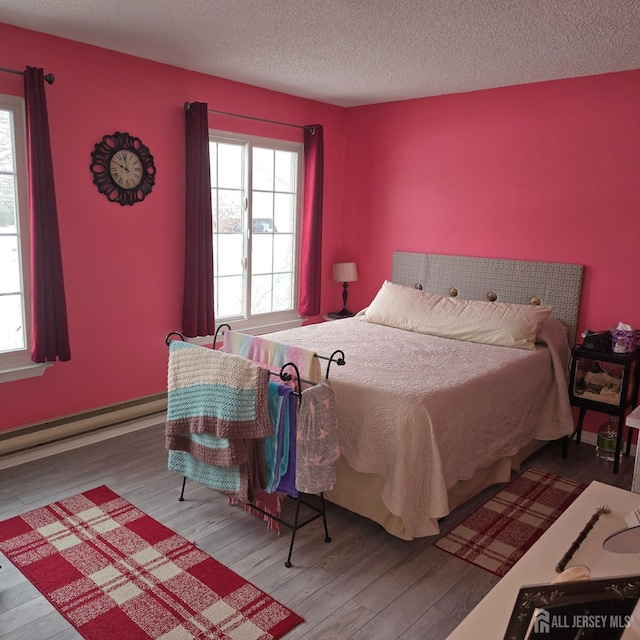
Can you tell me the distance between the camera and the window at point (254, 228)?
439cm

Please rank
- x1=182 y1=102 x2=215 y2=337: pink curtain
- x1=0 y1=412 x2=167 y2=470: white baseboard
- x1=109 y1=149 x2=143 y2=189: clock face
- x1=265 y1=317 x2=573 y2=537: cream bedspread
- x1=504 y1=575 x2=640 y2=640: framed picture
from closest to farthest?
x1=504 y1=575 x2=640 y2=640: framed picture
x1=265 y1=317 x2=573 y2=537: cream bedspread
x1=0 y1=412 x2=167 y2=470: white baseboard
x1=109 y1=149 x2=143 y2=189: clock face
x1=182 y1=102 x2=215 y2=337: pink curtain

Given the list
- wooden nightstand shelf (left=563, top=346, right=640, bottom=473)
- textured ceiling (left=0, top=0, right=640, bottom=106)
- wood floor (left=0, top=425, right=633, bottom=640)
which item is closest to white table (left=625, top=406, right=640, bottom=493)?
wood floor (left=0, top=425, right=633, bottom=640)

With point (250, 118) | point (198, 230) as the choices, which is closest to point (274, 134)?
point (250, 118)

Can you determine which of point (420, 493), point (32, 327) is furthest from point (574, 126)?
point (32, 327)

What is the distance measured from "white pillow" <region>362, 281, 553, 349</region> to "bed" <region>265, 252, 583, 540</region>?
0.02 m

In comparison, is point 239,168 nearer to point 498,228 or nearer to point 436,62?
point 436,62

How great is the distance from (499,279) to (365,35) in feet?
6.54

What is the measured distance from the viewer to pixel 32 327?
3.29m

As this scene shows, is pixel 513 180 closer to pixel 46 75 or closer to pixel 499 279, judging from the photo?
pixel 499 279

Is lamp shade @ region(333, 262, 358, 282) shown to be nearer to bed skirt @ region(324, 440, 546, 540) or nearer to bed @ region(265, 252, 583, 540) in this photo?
bed @ region(265, 252, 583, 540)

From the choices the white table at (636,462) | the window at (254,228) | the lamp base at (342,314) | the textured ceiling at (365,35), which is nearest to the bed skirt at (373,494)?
the white table at (636,462)

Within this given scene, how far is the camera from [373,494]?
272 cm

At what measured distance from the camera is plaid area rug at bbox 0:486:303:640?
212 cm

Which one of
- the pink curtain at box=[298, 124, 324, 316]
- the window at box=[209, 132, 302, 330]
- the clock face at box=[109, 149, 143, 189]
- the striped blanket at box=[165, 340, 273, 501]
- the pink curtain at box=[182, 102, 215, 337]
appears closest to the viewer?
the striped blanket at box=[165, 340, 273, 501]
